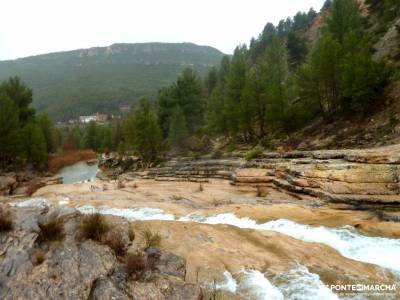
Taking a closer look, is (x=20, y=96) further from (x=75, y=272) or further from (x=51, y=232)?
(x=75, y=272)

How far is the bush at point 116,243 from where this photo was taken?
7.62 metres

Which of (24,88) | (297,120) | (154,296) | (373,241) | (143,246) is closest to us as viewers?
(154,296)

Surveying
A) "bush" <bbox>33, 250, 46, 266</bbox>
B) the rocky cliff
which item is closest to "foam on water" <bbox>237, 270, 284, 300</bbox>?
"bush" <bbox>33, 250, 46, 266</bbox>

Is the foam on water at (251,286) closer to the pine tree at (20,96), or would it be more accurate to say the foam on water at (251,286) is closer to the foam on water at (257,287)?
the foam on water at (257,287)

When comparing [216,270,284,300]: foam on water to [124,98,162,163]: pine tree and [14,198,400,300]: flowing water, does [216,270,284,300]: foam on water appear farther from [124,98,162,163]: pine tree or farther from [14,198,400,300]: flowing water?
[124,98,162,163]: pine tree

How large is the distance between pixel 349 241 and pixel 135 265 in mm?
6626

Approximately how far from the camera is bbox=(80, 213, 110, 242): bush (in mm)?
7938

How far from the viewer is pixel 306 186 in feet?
52.7

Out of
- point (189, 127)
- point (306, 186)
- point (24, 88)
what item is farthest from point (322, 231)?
point (24, 88)

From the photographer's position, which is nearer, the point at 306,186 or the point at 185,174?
the point at 306,186

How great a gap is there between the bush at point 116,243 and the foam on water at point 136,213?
560 cm

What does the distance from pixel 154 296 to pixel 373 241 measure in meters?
7.06

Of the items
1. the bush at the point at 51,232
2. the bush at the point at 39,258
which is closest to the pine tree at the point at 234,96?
the bush at the point at 51,232

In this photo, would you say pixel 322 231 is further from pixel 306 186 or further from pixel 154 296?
pixel 154 296
